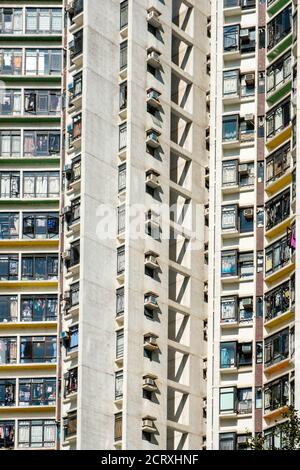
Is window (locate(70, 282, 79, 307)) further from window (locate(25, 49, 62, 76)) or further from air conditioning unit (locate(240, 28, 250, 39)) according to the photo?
air conditioning unit (locate(240, 28, 250, 39))

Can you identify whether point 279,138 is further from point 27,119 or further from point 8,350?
point 8,350

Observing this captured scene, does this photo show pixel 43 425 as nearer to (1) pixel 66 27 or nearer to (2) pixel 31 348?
(2) pixel 31 348

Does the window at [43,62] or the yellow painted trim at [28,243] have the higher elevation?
the window at [43,62]

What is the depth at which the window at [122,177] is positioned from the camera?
10450cm

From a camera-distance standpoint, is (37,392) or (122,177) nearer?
(37,392)

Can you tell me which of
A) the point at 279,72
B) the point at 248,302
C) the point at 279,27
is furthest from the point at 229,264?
the point at 279,27

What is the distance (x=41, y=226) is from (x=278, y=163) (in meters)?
12.5

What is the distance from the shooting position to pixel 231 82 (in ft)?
346

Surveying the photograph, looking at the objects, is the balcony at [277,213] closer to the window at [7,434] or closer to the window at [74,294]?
the window at [74,294]

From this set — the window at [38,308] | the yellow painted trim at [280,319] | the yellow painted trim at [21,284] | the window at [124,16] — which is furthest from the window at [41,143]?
the yellow painted trim at [280,319]

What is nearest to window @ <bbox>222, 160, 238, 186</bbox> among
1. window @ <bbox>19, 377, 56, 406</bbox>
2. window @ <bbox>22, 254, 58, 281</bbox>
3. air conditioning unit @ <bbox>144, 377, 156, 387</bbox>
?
window @ <bbox>22, 254, 58, 281</bbox>

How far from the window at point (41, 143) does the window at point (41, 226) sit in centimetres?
324

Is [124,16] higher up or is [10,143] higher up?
[124,16]

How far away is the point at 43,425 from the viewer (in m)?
102
